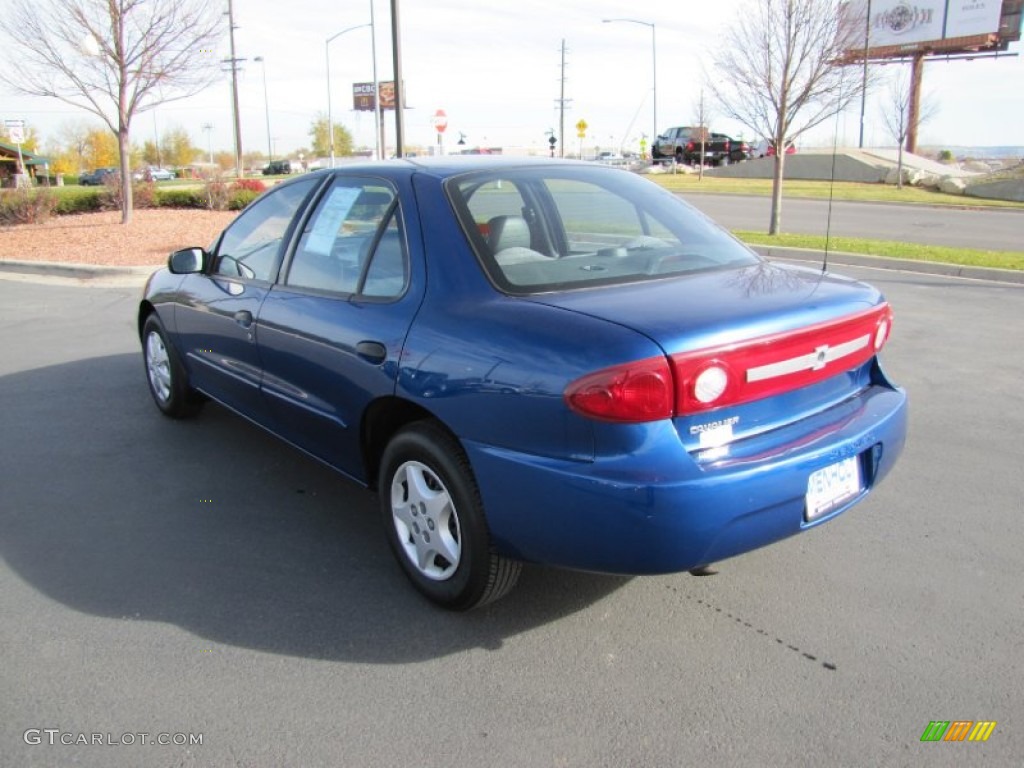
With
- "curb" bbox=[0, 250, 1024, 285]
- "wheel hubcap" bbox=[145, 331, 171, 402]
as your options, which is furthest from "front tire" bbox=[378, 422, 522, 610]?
"curb" bbox=[0, 250, 1024, 285]

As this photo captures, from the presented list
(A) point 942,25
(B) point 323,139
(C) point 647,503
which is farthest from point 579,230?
(B) point 323,139

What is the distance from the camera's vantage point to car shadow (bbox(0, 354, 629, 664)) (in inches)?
122

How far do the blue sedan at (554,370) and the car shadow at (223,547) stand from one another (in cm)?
23

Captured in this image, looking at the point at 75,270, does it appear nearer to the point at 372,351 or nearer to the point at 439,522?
the point at 372,351

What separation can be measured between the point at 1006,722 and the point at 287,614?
7.92ft

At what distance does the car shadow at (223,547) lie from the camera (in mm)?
3105

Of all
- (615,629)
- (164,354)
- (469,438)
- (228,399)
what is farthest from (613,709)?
(164,354)

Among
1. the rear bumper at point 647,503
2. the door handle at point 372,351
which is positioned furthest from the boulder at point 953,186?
the door handle at point 372,351

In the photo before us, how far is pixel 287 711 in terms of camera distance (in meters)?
2.63

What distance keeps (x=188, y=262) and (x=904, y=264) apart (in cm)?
992

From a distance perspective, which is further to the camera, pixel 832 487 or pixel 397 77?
pixel 397 77

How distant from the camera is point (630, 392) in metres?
2.49

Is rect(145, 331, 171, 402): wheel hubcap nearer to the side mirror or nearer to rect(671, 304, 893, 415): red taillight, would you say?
the side mirror

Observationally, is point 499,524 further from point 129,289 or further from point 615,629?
point 129,289
